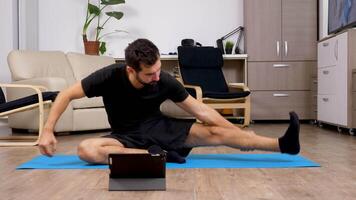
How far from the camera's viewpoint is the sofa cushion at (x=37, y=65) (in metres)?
4.46

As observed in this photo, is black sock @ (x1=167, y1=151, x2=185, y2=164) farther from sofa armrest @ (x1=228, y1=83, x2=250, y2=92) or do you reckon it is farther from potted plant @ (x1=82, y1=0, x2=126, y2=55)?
potted plant @ (x1=82, y1=0, x2=126, y2=55)

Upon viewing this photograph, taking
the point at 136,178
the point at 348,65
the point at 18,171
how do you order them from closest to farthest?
the point at 136,178, the point at 18,171, the point at 348,65

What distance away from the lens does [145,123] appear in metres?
2.48

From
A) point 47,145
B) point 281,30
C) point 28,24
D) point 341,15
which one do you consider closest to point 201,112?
point 47,145

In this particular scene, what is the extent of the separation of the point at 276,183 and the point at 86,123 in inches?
113

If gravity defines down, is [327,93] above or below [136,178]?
above

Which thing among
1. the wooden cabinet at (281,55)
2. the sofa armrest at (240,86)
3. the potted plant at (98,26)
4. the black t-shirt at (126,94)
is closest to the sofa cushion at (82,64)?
the potted plant at (98,26)

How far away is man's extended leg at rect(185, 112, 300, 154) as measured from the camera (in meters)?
2.22

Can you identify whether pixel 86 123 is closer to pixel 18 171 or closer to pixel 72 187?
pixel 18 171

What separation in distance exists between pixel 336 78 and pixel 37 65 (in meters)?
2.98

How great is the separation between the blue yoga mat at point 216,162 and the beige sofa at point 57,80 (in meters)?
1.45

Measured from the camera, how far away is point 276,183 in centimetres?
195

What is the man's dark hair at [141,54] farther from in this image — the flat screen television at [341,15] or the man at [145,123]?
the flat screen television at [341,15]

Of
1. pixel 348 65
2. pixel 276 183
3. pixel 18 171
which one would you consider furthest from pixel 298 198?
pixel 348 65
